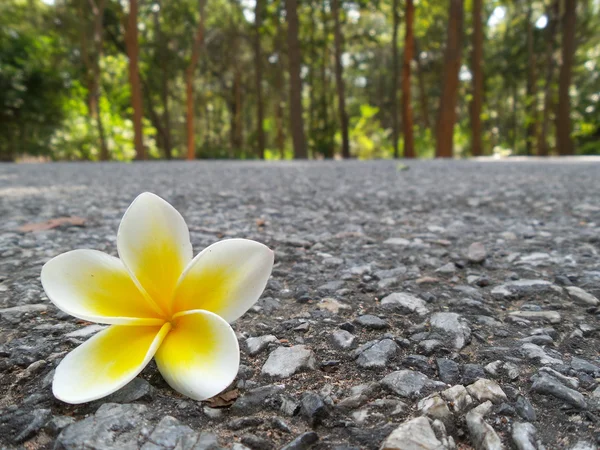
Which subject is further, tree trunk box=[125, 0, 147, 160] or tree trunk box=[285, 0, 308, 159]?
tree trunk box=[125, 0, 147, 160]

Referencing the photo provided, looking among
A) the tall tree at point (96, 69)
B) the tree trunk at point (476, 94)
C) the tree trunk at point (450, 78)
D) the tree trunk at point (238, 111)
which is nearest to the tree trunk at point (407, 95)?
the tree trunk at point (476, 94)

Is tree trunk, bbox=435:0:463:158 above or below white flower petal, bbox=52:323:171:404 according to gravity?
above

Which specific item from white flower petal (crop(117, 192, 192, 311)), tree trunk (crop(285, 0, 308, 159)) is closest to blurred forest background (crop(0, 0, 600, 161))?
tree trunk (crop(285, 0, 308, 159))

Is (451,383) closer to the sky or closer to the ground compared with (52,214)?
closer to the ground

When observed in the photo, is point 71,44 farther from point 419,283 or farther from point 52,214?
point 419,283

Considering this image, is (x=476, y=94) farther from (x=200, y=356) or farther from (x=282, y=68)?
(x=200, y=356)

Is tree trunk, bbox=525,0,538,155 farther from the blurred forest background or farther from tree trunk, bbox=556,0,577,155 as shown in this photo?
tree trunk, bbox=556,0,577,155

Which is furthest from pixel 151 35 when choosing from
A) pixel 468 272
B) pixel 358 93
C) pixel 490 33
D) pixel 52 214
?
pixel 468 272

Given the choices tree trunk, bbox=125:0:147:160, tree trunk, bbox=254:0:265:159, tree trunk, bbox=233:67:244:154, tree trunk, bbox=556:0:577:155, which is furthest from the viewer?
tree trunk, bbox=233:67:244:154
